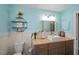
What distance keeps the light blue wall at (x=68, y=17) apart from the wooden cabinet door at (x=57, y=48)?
0.67 ft

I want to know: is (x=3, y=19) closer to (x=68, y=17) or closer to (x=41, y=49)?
(x=41, y=49)

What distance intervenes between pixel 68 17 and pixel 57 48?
17.2 inches

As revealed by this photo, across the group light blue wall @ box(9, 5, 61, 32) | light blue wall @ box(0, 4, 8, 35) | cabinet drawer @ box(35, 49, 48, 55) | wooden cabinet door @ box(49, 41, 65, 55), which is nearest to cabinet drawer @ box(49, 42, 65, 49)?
wooden cabinet door @ box(49, 41, 65, 55)

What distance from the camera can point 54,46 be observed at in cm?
139

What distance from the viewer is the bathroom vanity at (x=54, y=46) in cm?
138

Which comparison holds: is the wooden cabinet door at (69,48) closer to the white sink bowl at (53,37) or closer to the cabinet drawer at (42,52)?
the white sink bowl at (53,37)

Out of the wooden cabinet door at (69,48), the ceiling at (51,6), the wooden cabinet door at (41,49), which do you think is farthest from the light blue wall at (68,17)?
the wooden cabinet door at (41,49)

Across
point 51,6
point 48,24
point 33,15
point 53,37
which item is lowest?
point 53,37

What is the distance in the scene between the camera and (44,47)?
1.39 metres

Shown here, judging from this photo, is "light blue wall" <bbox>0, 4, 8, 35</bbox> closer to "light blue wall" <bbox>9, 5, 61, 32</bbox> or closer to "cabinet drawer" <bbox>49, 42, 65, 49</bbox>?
"light blue wall" <bbox>9, 5, 61, 32</bbox>

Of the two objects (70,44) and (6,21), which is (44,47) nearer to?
(70,44)

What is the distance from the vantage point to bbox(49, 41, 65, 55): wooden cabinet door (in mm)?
1385

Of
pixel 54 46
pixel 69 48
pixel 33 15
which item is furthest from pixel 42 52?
pixel 33 15
